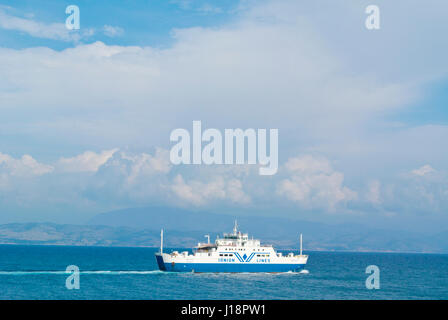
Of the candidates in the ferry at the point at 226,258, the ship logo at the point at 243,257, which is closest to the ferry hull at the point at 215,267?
the ferry at the point at 226,258

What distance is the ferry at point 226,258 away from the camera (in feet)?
237

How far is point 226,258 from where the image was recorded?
72.9m

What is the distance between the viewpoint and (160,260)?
73.6 meters

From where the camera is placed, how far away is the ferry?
72.1 meters

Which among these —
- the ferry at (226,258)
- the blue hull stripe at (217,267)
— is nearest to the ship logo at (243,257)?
the ferry at (226,258)

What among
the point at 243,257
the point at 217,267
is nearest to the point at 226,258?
the point at 217,267

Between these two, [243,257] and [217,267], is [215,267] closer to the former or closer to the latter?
[217,267]

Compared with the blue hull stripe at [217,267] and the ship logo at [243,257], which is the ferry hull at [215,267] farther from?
the ship logo at [243,257]

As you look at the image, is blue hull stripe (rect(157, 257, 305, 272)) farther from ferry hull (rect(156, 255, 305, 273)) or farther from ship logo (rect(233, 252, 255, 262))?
ship logo (rect(233, 252, 255, 262))

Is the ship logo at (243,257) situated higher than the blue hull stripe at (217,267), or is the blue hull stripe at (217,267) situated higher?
the ship logo at (243,257)

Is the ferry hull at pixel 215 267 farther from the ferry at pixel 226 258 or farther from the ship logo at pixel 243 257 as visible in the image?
the ship logo at pixel 243 257

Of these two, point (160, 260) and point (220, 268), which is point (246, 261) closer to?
point (220, 268)

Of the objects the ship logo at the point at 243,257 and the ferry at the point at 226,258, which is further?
the ship logo at the point at 243,257
